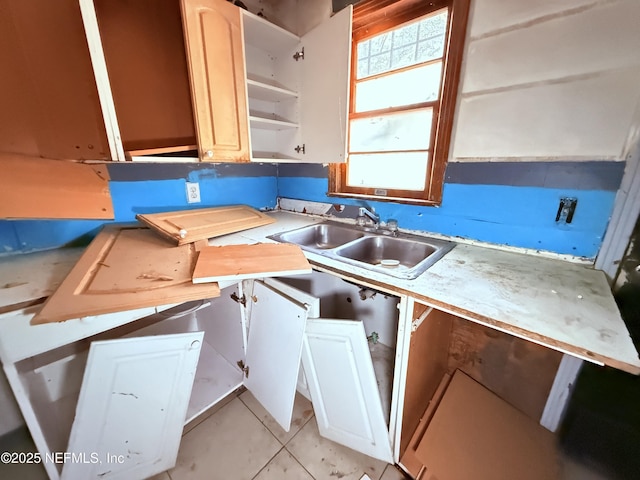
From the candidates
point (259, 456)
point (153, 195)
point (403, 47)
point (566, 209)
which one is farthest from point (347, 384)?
point (403, 47)

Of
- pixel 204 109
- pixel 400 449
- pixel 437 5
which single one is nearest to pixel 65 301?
pixel 204 109

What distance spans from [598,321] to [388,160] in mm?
1199

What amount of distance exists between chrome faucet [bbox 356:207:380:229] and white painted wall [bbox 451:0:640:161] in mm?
600

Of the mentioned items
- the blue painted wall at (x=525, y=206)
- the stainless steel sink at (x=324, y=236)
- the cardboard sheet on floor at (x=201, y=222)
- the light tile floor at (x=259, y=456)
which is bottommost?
the light tile floor at (x=259, y=456)

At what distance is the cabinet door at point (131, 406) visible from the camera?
0.84 m

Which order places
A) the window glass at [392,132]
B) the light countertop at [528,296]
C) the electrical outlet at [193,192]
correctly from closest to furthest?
the light countertop at [528,296]
the window glass at [392,132]
the electrical outlet at [193,192]

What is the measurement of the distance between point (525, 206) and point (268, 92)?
5.06 feet

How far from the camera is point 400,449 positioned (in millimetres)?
1085

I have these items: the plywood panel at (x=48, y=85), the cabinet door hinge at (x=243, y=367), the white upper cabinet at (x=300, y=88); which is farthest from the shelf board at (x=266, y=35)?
the cabinet door hinge at (x=243, y=367)

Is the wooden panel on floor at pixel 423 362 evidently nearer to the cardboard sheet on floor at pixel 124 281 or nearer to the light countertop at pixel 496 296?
the light countertop at pixel 496 296

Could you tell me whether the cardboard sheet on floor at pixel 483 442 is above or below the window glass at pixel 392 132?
below

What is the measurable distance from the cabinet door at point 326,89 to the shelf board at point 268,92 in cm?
10

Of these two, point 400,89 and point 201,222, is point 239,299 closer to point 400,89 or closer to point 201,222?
point 201,222

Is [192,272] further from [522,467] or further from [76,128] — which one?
[522,467]
